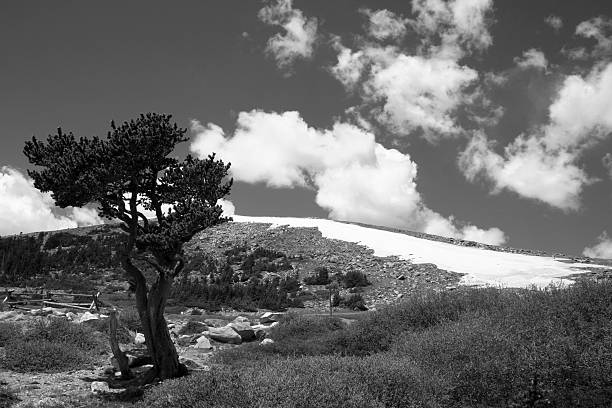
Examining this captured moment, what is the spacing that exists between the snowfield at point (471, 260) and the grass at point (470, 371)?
18104mm

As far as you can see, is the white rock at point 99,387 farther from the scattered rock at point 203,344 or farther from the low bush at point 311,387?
the scattered rock at point 203,344

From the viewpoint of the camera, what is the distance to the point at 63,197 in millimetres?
13352

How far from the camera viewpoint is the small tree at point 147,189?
13164mm

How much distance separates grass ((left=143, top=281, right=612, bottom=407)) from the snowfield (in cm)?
1810

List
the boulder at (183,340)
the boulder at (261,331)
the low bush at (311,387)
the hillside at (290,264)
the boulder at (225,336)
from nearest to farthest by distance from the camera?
the low bush at (311,387) → the boulder at (183,340) → the boulder at (225,336) → the boulder at (261,331) → the hillside at (290,264)

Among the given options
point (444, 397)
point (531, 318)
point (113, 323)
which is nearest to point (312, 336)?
point (113, 323)

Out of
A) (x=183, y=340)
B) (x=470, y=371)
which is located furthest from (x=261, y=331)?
(x=470, y=371)

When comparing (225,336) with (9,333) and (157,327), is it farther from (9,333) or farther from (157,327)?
(9,333)

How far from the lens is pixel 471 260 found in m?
46.2

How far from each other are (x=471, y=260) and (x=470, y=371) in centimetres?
3921

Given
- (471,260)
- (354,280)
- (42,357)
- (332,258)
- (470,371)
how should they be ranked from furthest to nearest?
(332,258) < (471,260) < (354,280) < (42,357) < (470,371)

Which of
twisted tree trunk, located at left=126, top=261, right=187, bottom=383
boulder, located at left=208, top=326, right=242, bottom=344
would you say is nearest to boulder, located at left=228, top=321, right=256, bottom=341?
boulder, located at left=208, top=326, right=242, bottom=344

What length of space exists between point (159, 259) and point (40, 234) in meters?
64.0

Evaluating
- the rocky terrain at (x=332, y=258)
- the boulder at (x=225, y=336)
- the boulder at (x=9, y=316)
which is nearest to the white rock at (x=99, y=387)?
the boulder at (x=225, y=336)
